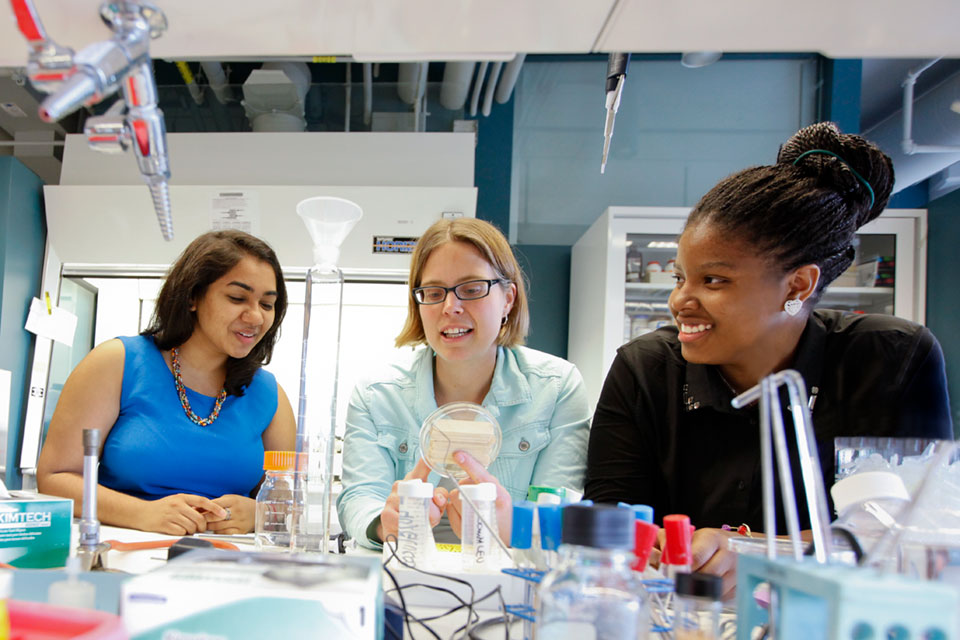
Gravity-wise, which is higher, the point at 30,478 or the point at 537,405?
the point at 537,405

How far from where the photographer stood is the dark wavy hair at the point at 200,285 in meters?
1.85

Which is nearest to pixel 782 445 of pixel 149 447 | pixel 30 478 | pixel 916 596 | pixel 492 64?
pixel 916 596

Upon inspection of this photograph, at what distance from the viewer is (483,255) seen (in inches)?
61.1

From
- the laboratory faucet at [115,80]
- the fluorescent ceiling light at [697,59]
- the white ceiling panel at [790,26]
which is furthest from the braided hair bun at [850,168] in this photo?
→ the fluorescent ceiling light at [697,59]

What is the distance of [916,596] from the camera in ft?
1.36

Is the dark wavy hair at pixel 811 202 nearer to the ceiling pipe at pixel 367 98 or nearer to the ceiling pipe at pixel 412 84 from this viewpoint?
the ceiling pipe at pixel 412 84

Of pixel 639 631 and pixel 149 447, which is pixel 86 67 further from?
pixel 149 447

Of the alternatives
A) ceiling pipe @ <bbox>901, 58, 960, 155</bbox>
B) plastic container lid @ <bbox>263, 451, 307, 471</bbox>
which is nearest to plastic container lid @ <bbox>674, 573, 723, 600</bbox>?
plastic container lid @ <bbox>263, 451, 307, 471</bbox>

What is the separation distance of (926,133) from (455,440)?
368cm

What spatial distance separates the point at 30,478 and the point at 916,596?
316 centimetres

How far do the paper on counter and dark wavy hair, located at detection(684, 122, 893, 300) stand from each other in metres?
2.57

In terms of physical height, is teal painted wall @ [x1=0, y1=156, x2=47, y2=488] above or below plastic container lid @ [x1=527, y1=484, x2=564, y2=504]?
above

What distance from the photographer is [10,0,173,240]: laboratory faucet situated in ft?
1.69

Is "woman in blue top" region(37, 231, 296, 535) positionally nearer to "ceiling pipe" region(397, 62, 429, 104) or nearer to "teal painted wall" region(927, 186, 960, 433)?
"ceiling pipe" region(397, 62, 429, 104)
